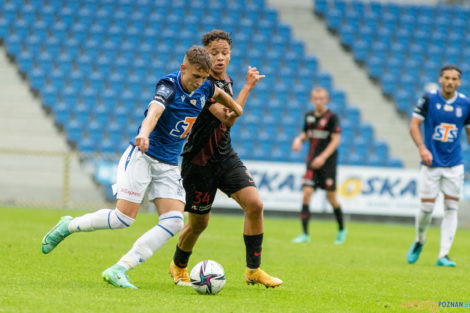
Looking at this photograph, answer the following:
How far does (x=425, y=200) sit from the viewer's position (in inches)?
353

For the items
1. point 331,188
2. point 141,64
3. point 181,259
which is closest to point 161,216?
point 181,259

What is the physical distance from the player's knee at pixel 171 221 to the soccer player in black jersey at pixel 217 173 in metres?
0.61

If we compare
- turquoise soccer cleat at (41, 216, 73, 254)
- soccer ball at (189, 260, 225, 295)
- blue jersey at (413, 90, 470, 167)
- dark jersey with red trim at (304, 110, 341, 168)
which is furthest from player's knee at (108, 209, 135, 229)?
dark jersey with red trim at (304, 110, 341, 168)

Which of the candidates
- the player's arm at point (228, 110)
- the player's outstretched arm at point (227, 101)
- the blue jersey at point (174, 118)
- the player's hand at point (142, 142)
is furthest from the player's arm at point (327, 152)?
the player's hand at point (142, 142)

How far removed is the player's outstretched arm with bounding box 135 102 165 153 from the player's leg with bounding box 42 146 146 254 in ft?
1.75

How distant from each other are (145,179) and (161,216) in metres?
0.33

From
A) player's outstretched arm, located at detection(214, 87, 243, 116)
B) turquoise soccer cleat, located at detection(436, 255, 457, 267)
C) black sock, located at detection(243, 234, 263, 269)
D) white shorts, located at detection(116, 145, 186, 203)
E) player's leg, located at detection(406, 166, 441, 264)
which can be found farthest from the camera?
player's leg, located at detection(406, 166, 441, 264)

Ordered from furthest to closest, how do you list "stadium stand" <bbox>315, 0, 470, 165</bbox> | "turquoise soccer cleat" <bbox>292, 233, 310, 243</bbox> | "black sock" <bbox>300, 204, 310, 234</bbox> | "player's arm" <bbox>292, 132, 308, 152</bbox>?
"stadium stand" <bbox>315, 0, 470, 165</bbox> → "black sock" <bbox>300, 204, 310, 234</bbox> → "turquoise soccer cleat" <bbox>292, 233, 310, 243</bbox> → "player's arm" <bbox>292, 132, 308, 152</bbox>

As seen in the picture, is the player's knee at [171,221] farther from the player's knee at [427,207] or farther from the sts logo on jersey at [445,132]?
the sts logo on jersey at [445,132]

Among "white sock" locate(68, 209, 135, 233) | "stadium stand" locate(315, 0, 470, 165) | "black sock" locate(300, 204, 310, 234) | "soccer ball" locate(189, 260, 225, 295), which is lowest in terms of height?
"black sock" locate(300, 204, 310, 234)

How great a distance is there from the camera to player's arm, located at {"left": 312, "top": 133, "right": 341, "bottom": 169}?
11.6m

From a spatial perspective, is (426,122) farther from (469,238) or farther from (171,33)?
(171,33)

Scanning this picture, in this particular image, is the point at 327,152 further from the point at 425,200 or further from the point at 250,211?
the point at 250,211

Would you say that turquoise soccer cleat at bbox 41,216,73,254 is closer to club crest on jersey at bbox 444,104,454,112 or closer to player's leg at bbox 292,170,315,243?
club crest on jersey at bbox 444,104,454,112
